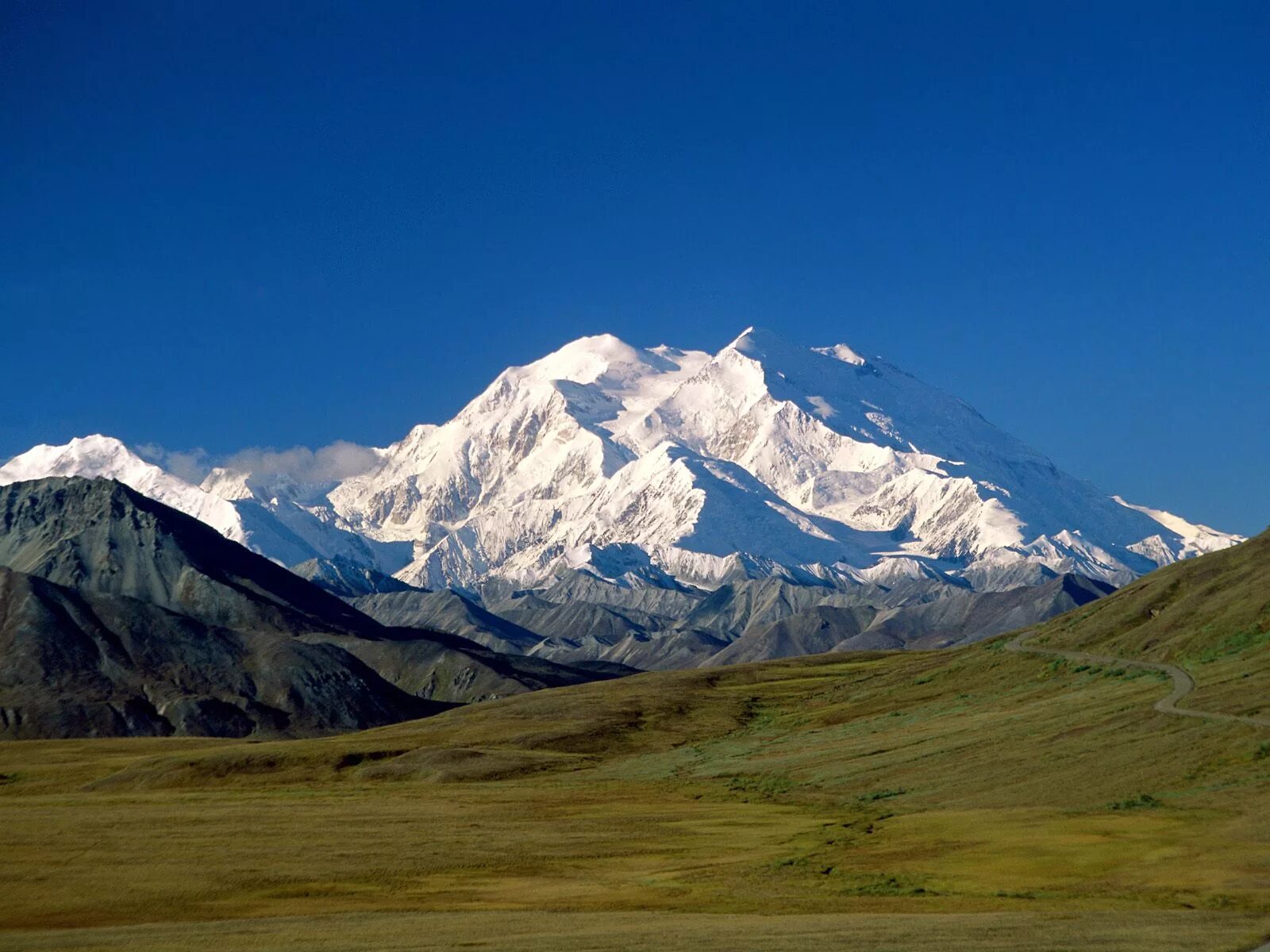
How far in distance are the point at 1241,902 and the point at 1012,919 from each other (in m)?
→ 9.29

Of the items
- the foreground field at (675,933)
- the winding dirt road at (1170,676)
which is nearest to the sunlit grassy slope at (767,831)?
the foreground field at (675,933)

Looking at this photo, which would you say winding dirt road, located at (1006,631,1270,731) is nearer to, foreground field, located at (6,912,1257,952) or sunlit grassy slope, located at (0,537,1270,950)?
sunlit grassy slope, located at (0,537,1270,950)

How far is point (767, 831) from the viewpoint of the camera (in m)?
95.8

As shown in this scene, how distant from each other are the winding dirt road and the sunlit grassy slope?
60.5 inches

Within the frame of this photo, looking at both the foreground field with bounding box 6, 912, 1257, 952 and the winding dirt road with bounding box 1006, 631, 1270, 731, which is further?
the winding dirt road with bounding box 1006, 631, 1270, 731

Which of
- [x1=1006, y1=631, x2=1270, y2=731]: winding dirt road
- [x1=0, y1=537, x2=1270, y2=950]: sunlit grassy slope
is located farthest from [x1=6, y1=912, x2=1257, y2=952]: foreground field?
[x1=1006, y1=631, x2=1270, y2=731]: winding dirt road

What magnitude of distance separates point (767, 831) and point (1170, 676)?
45.3 meters

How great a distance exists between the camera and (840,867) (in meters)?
78.3

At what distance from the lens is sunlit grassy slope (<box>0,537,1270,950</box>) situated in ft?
199

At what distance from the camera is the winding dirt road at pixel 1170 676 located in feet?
327

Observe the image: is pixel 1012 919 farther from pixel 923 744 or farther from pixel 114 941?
pixel 923 744

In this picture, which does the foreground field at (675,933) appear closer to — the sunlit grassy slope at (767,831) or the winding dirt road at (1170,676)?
the sunlit grassy slope at (767,831)

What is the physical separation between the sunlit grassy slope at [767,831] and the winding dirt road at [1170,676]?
1.54 m

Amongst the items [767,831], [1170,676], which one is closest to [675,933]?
[767,831]
